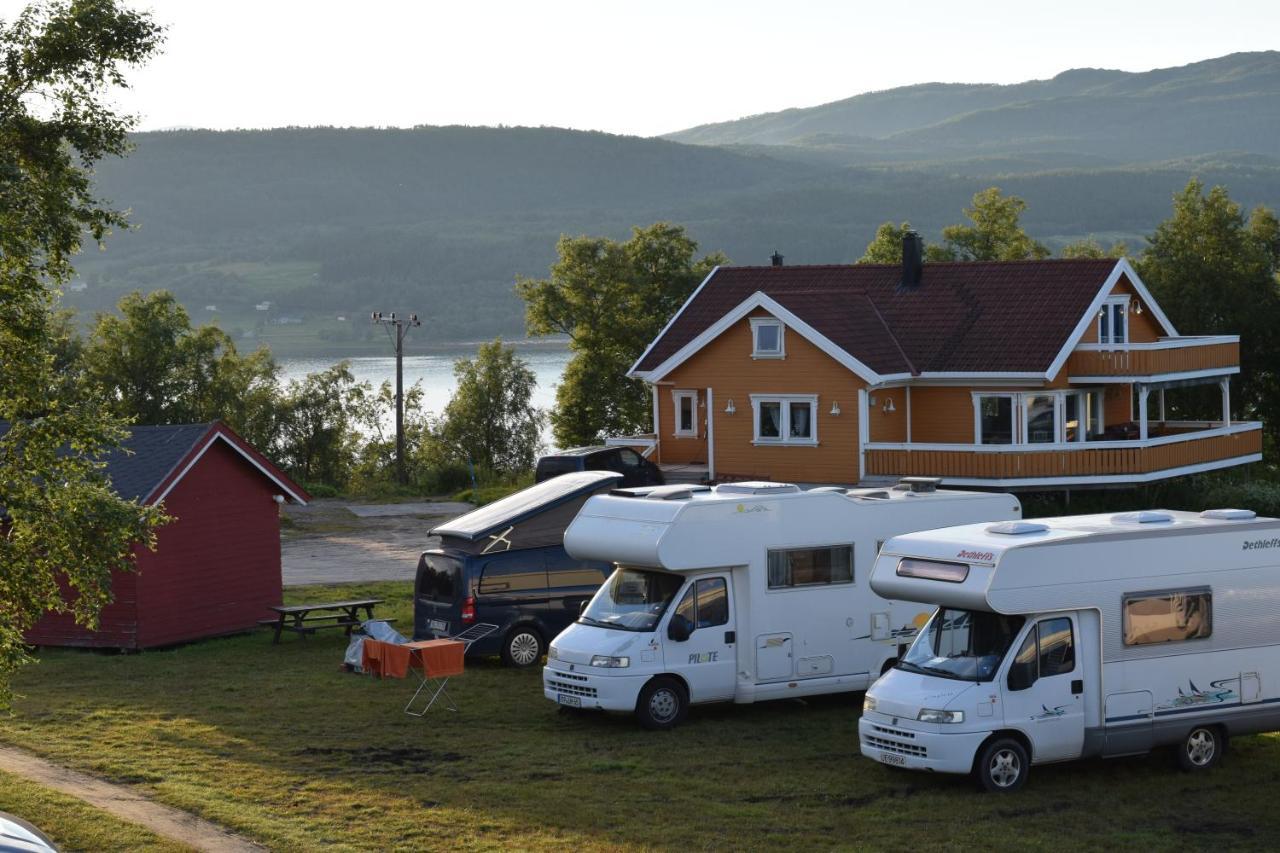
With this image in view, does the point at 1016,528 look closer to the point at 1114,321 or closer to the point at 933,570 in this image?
the point at 933,570

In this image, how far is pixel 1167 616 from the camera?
17.2m

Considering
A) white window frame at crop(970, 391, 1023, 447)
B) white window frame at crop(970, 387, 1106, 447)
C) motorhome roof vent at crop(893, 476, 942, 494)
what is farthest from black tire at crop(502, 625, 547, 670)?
white window frame at crop(970, 391, 1023, 447)

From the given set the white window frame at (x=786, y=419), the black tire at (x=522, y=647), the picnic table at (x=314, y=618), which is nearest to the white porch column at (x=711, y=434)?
the white window frame at (x=786, y=419)

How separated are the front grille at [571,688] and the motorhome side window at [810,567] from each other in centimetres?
265

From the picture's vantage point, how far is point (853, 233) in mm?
193250

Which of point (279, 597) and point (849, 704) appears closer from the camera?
point (849, 704)

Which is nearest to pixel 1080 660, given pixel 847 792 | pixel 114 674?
pixel 847 792

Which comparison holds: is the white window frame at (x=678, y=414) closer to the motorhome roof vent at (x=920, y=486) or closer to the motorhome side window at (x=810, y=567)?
the motorhome roof vent at (x=920, y=486)

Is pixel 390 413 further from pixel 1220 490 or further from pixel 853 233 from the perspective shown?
pixel 853 233

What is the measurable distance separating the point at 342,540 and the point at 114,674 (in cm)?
1921

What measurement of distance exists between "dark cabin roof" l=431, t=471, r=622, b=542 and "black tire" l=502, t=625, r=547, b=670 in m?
1.58

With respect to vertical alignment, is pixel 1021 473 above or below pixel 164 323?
below

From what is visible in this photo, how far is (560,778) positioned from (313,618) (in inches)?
509

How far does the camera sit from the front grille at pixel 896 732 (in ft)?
53.7
